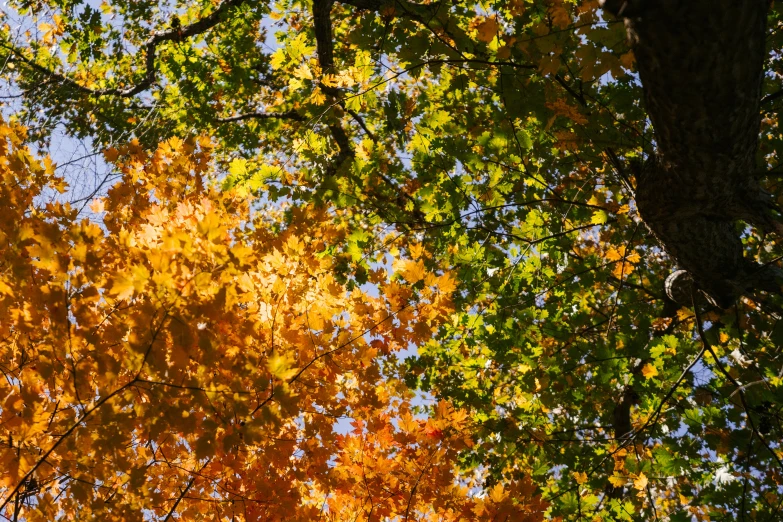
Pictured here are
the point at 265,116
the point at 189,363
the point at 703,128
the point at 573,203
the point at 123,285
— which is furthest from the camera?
the point at 265,116

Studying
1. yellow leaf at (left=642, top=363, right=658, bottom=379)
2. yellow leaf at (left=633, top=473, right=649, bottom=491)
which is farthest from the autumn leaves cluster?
yellow leaf at (left=642, top=363, right=658, bottom=379)

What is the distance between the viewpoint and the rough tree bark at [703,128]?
5.40 feet

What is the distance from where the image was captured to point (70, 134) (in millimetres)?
6141

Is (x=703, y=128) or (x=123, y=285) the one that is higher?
(x=703, y=128)

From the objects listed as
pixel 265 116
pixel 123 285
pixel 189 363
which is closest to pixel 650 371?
pixel 189 363

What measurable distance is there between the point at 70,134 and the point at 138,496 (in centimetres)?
539

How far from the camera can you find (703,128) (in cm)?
208

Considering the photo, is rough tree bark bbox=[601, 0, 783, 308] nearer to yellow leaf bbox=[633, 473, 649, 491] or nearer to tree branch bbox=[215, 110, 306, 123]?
yellow leaf bbox=[633, 473, 649, 491]

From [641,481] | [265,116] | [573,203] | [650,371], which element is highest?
[265,116]

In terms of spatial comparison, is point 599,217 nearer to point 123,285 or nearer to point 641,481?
point 641,481

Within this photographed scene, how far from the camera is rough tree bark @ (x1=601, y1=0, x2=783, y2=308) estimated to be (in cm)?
164

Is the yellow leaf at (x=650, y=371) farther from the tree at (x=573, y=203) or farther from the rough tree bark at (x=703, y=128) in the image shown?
the rough tree bark at (x=703, y=128)

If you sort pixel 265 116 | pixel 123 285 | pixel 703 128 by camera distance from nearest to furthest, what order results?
pixel 123 285 < pixel 703 128 < pixel 265 116

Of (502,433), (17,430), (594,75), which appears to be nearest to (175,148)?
(17,430)
